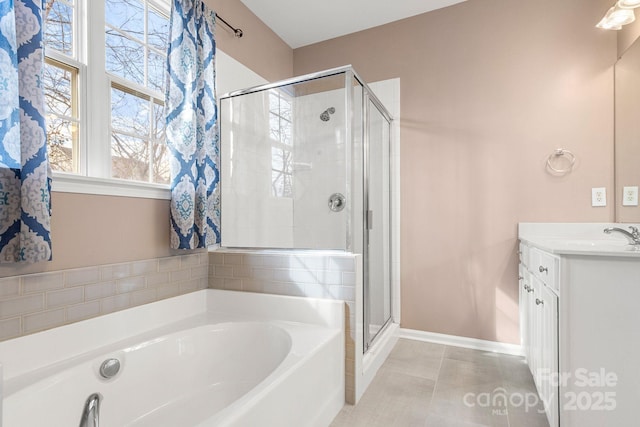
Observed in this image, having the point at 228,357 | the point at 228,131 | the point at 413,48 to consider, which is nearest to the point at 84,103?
the point at 228,131

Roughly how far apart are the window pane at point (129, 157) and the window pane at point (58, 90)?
0.74 feet

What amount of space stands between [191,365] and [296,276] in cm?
71

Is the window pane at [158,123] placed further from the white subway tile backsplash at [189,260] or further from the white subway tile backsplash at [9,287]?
the white subway tile backsplash at [9,287]

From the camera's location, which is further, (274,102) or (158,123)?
(274,102)

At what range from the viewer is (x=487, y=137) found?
2479 millimetres

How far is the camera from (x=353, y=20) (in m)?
2.85

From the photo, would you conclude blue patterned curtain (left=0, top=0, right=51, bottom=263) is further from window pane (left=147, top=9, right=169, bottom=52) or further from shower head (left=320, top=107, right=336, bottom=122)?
shower head (left=320, top=107, right=336, bottom=122)

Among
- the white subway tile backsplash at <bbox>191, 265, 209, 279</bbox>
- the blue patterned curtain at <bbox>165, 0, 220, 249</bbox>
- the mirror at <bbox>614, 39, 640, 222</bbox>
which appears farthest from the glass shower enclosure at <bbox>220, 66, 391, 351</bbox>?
the mirror at <bbox>614, 39, 640, 222</bbox>

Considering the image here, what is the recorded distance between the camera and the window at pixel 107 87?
151cm

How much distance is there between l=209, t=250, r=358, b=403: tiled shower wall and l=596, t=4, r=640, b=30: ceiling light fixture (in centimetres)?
212

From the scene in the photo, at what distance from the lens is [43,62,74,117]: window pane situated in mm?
1476

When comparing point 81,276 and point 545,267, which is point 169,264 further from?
point 545,267

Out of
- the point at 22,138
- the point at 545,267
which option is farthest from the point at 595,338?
the point at 22,138

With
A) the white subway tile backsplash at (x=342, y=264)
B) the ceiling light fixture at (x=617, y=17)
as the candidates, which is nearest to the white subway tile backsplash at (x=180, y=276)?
the white subway tile backsplash at (x=342, y=264)
